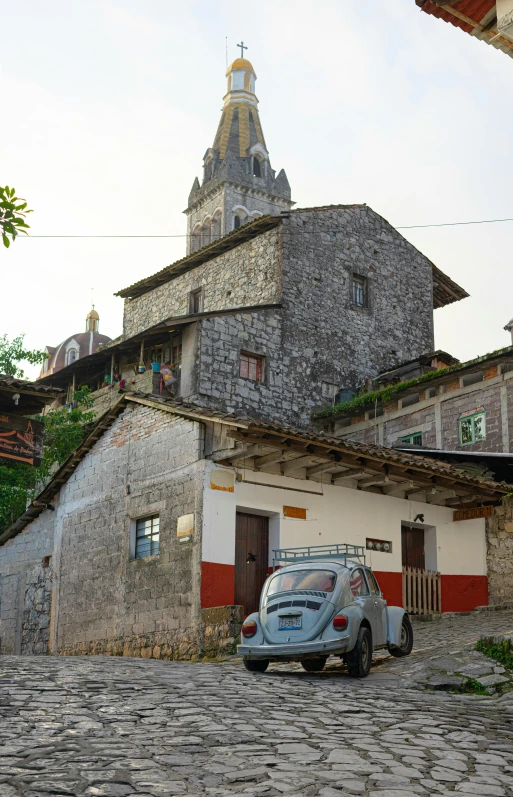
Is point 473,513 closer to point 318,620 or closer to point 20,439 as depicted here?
point 318,620

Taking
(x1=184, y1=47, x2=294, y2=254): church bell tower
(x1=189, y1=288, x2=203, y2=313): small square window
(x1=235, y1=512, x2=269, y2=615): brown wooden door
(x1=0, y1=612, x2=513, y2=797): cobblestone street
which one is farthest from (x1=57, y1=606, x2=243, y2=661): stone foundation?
(x1=184, y1=47, x2=294, y2=254): church bell tower

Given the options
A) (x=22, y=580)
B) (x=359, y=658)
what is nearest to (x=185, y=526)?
(x=359, y=658)

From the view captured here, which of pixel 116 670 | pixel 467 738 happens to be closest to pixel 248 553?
pixel 116 670

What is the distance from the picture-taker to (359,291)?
1242 inches

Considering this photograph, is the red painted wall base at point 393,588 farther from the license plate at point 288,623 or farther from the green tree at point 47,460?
the green tree at point 47,460

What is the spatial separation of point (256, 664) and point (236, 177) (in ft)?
165

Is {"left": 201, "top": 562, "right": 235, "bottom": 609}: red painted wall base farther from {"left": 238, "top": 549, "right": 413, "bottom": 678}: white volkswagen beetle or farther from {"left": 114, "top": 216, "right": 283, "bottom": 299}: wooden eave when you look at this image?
{"left": 114, "top": 216, "right": 283, "bottom": 299}: wooden eave

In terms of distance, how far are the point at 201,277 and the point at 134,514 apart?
1496 cm

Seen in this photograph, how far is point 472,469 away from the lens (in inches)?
879

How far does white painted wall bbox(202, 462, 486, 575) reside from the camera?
17406 mm

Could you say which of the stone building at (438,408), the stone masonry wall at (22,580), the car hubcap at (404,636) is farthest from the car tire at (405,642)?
the stone masonry wall at (22,580)

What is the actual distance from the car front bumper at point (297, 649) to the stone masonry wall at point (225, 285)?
58.7ft

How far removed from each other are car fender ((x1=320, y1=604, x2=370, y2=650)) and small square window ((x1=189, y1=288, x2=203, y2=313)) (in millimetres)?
21285

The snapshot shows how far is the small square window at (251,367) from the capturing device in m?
27.3
